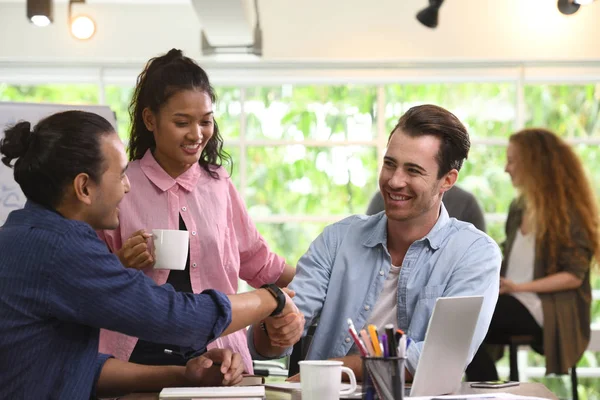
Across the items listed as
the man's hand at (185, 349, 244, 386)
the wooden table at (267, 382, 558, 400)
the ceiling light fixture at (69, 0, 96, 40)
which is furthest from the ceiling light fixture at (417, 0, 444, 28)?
the man's hand at (185, 349, 244, 386)

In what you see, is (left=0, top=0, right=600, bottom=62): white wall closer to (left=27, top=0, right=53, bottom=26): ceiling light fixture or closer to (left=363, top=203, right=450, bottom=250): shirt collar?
(left=27, top=0, right=53, bottom=26): ceiling light fixture

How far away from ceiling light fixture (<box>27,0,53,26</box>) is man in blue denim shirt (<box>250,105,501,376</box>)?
9.84 ft

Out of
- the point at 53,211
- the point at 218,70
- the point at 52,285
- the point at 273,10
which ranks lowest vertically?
the point at 52,285

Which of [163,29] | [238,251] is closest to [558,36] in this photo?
[163,29]

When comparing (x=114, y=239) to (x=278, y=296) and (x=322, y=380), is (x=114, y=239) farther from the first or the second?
(x=322, y=380)

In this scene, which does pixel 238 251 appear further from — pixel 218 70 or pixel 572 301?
pixel 218 70

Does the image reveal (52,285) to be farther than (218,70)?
No

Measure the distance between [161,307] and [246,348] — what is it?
0.82m

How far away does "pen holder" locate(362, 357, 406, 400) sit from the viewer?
1.51m

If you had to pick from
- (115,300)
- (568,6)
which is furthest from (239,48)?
(115,300)

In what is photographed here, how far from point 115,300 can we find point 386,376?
516 mm

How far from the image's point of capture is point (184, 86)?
2.36 meters

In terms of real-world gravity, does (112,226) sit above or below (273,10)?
below

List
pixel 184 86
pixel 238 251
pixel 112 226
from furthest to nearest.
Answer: pixel 238 251, pixel 184 86, pixel 112 226
